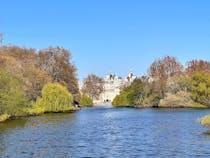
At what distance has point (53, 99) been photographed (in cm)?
9444

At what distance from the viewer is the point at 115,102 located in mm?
164625

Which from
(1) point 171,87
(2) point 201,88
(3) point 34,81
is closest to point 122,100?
(1) point 171,87

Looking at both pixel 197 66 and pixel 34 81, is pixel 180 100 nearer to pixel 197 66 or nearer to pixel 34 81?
pixel 197 66

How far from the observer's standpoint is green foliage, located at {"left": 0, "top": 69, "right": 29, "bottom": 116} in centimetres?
6606

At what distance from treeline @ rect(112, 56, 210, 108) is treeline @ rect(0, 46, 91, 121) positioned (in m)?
25.2

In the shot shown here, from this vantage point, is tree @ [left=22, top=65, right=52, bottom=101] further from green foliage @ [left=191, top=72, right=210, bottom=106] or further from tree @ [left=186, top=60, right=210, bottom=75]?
tree @ [left=186, top=60, right=210, bottom=75]

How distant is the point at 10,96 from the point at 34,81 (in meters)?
26.7

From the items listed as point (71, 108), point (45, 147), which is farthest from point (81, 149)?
point (71, 108)

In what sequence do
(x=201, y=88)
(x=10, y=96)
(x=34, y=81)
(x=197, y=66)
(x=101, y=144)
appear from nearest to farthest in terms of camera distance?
(x=101, y=144) < (x=10, y=96) < (x=34, y=81) < (x=201, y=88) < (x=197, y=66)

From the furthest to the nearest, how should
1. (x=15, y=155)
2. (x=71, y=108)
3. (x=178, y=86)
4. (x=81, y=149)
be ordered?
(x=178, y=86)
(x=71, y=108)
(x=81, y=149)
(x=15, y=155)

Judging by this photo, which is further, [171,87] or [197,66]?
[197,66]

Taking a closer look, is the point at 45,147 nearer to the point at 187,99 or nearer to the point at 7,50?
the point at 7,50

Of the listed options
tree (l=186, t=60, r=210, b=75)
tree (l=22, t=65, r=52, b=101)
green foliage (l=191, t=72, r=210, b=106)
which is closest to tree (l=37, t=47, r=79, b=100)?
tree (l=22, t=65, r=52, b=101)

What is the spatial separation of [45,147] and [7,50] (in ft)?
243
